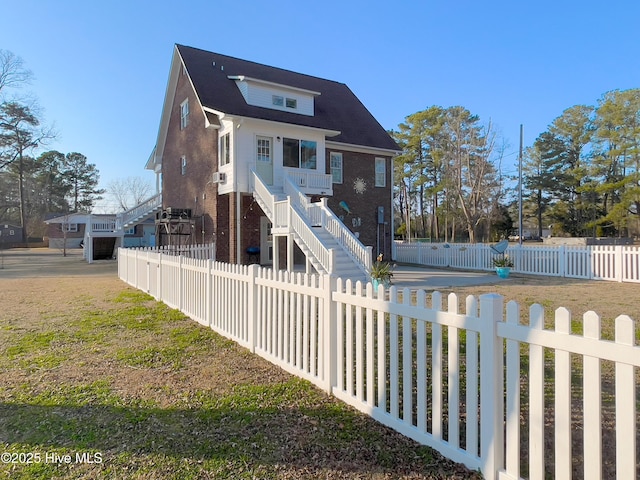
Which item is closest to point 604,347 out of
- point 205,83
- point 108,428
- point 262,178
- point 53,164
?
point 108,428

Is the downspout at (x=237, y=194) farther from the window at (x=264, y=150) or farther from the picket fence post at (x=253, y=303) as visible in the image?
the picket fence post at (x=253, y=303)

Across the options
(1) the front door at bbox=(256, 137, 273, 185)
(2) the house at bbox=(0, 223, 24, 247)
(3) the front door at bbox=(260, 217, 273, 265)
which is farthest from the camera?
(2) the house at bbox=(0, 223, 24, 247)

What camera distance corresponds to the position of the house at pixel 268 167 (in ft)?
46.7

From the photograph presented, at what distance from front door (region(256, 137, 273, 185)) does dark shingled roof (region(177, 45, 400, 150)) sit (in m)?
0.96

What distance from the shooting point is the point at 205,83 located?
1755 centimetres

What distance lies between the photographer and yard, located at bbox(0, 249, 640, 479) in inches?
107

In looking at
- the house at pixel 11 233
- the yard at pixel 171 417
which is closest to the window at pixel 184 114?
the yard at pixel 171 417

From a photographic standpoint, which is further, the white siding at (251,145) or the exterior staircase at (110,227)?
the exterior staircase at (110,227)

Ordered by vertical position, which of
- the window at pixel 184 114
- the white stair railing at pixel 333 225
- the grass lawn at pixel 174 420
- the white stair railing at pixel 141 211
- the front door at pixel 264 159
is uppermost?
the window at pixel 184 114

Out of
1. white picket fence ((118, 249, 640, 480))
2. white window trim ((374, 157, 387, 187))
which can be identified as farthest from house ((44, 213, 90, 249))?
white picket fence ((118, 249, 640, 480))

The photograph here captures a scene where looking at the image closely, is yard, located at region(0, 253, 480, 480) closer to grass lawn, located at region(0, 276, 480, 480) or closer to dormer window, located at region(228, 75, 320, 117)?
grass lawn, located at region(0, 276, 480, 480)

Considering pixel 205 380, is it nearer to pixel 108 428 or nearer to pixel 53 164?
pixel 108 428

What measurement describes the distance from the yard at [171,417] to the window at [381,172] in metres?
16.6

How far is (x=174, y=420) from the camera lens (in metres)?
3.38
